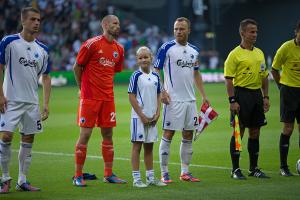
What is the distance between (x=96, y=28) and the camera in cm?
4188

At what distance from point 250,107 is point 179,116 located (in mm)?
1094

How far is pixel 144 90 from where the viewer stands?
35.8ft

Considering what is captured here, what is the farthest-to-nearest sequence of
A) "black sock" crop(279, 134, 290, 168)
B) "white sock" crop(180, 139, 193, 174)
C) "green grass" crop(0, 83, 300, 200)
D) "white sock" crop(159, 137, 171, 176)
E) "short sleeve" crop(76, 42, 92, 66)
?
"black sock" crop(279, 134, 290, 168), "white sock" crop(180, 139, 193, 174), "white sock" crop(159, 137, 171, 176), "short sleeve" crop(76, 42, 92, 66), "green grass" crop(0, 83, 300, 200)

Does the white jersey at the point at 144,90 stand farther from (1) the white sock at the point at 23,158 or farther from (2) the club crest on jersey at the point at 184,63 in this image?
(1) the white sock at the point at 23,158

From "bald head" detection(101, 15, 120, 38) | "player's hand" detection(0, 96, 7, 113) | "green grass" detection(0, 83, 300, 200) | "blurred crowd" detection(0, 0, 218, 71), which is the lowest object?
"green grass" detection(0, 83, 300, 200)

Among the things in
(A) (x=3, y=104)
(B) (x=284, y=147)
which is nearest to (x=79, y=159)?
(A) (x=3, y=104)

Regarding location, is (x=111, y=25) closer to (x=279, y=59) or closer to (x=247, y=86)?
(x=247, y=86)

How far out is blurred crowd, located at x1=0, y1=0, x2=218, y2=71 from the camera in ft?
130

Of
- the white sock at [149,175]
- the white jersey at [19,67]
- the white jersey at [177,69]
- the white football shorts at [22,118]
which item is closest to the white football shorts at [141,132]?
the white sock at [149,175]

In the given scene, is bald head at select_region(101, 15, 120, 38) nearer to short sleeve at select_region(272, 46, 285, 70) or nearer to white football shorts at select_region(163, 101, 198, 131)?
white football shorts at select_region(163, 101, 198, 131)

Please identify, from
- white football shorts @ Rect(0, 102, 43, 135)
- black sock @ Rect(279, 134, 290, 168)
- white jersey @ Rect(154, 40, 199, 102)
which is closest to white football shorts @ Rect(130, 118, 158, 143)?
white jersey @ Rect(154, 40, 199, 102)

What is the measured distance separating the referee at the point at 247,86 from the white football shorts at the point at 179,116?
61 centimetres

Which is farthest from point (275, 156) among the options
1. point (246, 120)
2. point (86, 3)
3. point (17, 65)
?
point (86, 3)

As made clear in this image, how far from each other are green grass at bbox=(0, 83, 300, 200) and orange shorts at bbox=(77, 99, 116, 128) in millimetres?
861
